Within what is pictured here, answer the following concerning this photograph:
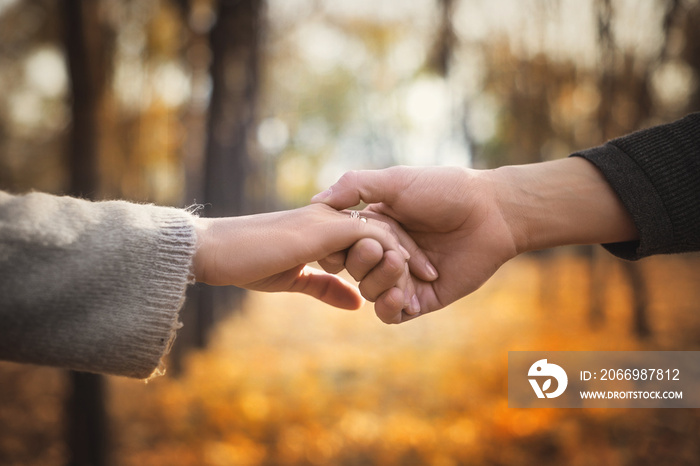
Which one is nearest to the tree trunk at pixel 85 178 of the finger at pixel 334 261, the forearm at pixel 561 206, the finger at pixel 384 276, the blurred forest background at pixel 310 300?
the blurred forest background at pixel 310 300

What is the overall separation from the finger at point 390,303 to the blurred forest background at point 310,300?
5.04 feet

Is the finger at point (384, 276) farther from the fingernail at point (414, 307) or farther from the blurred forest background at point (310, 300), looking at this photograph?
the blurred forest background at point (310, 300)

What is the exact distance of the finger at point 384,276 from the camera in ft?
6.26

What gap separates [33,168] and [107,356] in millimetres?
18994

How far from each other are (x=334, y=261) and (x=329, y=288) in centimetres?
19

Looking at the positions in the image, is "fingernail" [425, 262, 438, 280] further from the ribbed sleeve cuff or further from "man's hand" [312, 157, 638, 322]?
the ribbed sleeve cuff

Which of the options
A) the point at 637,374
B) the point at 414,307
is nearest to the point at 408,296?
the point at 414,307

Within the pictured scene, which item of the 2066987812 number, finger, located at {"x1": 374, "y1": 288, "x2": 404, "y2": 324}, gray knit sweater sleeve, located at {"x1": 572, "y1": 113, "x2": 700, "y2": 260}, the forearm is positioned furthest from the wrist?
the 2066987812 number

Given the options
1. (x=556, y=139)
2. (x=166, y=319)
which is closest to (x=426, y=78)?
(x=556, y=139)

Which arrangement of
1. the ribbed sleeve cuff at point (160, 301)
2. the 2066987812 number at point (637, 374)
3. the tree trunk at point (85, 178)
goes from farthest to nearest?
1. the 2066987812 number at point (637, 374)
2. the tree trunk at point (85, 178)
3. the ribbed sleeve cuff at point (160, 301)

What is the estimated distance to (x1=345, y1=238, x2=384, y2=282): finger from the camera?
6.22 feet

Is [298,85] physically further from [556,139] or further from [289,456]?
[289,456]

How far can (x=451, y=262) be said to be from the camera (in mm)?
2193

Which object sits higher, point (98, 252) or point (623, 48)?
point (623, 48)
